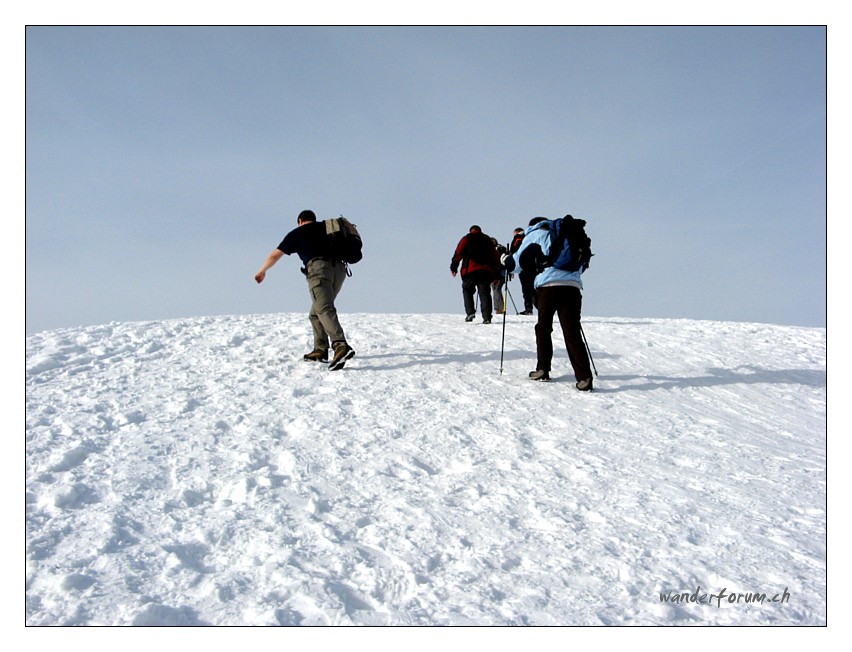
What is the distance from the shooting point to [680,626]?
2703 millimetres

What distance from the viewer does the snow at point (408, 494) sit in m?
2.84

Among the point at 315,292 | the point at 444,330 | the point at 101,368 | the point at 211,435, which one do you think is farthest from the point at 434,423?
the point at 444,330

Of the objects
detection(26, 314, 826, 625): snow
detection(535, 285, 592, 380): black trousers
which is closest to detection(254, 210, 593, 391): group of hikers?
detection(535, 285, 592, 380): black trousers

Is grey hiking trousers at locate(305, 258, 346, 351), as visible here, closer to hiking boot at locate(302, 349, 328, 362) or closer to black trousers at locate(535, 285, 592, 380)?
hiking boot at locate(302, 349, 328, 362)

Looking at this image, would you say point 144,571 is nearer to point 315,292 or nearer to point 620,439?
point 620,439

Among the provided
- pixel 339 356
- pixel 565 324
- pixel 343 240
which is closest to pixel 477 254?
pixel 343 240

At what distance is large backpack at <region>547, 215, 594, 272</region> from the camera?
6910 millimetres

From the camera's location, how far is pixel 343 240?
291 inches

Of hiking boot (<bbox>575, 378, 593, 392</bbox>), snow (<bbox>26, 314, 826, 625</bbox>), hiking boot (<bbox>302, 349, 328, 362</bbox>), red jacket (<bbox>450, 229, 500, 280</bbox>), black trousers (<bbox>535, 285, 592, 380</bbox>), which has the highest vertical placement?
red jacket (<bbox>450, 229, 500, 280</bbox>)

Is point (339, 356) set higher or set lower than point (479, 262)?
lower

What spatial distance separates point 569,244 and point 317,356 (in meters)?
3.57

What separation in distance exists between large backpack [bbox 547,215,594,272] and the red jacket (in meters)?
4.39

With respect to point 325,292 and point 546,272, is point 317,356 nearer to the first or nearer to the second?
point 325,292

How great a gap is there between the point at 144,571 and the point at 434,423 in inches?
118
